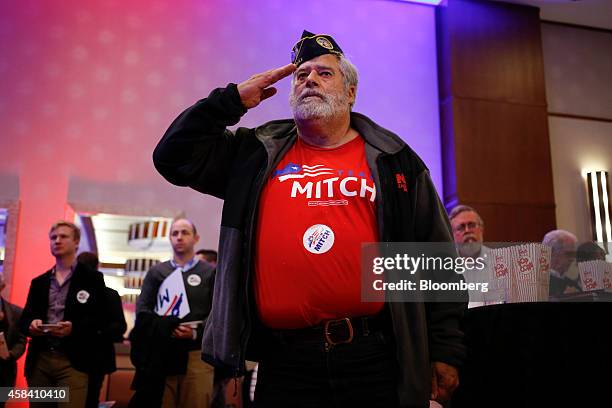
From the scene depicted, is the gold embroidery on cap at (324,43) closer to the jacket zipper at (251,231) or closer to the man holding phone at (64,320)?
the jacket zipper at (251,231)

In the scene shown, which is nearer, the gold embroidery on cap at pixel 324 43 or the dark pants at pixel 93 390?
the gold embroidery on cap at pixel 324 43

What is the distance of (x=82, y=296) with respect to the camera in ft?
12.8

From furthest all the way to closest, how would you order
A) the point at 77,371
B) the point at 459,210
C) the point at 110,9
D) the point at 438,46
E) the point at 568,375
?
the point at 438,46
the point at 110,9
the point at 459,210
the point at 77,371
the point at 568,375

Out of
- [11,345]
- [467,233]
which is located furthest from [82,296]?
[467,233]

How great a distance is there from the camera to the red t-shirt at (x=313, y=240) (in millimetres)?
1722

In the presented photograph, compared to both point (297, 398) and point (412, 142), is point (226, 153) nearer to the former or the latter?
point (297, 398)

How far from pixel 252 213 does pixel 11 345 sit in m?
3.20

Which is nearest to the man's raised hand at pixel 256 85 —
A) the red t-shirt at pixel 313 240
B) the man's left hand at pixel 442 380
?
the red t-shirt at pixel 313 240

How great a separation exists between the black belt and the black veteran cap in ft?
2.84

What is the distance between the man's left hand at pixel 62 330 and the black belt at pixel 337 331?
2303mm

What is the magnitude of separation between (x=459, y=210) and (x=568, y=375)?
2.01 metres

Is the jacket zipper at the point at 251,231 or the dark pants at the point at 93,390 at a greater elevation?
the jacket zipper at the point at 251,231

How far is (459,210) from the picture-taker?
4145 mm

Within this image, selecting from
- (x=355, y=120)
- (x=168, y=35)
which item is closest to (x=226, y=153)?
(x=355, y=120)
